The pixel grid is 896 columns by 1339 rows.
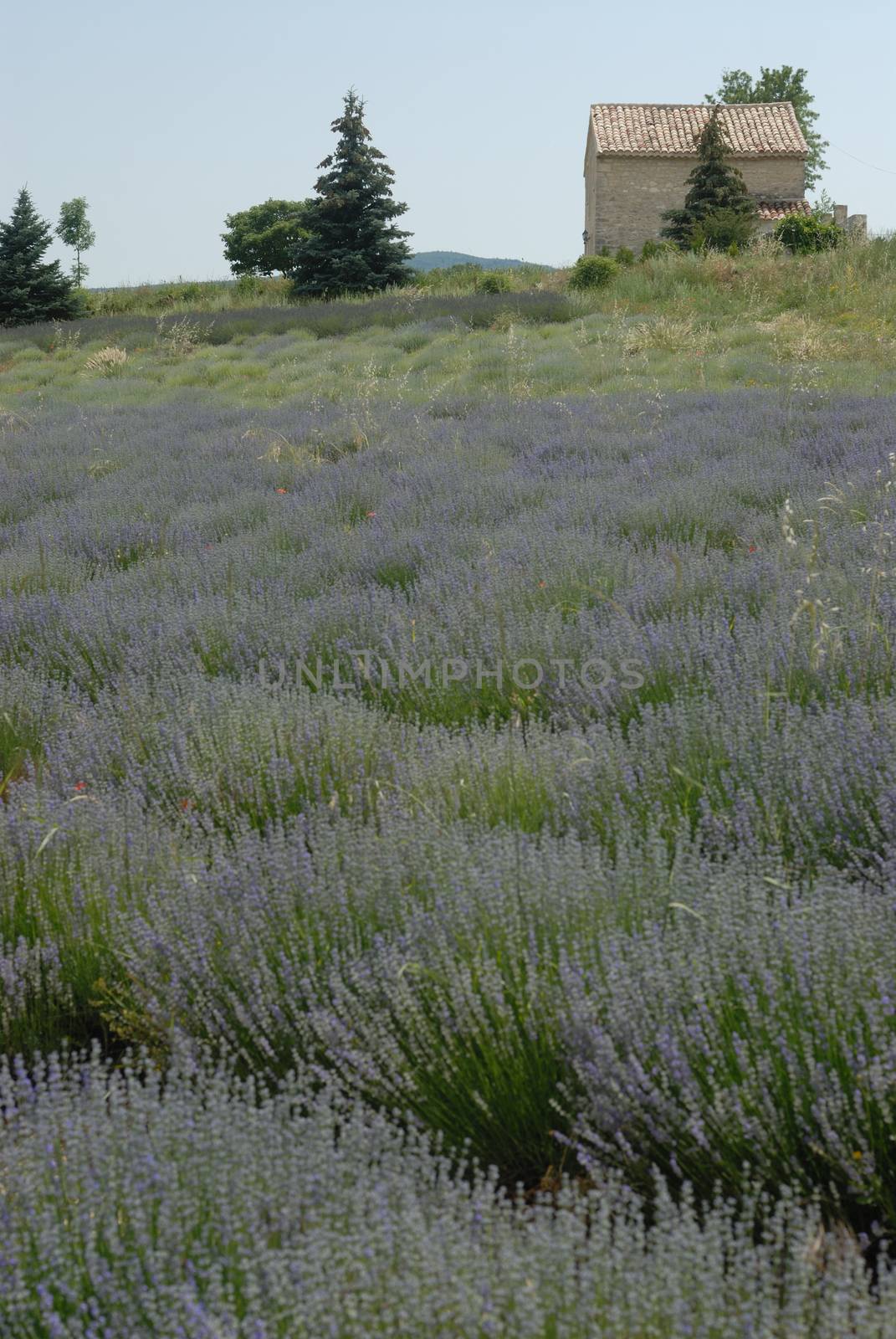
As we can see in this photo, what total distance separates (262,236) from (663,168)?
16841 millimetres

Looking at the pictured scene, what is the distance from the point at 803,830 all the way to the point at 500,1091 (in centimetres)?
88

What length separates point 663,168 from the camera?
103ft

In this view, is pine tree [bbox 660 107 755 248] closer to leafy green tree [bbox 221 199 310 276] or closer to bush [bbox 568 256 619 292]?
bush [bbox 568 256 619 292]

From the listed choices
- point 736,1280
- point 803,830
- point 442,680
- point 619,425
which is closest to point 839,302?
point 619,425

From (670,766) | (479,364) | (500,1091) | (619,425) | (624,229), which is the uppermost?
(624,229)

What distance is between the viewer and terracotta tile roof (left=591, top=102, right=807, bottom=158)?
102ft

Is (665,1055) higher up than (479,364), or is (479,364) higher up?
(479,364)

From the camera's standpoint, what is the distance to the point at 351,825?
2.42 meters

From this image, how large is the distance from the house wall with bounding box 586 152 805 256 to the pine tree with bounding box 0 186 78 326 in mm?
15388

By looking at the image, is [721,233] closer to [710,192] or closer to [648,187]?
[710,192]

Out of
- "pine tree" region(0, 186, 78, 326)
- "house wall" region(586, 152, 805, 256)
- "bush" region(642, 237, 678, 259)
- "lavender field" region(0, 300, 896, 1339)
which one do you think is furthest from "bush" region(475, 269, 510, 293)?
"lavender field" region(0, 300, 896, 1339)

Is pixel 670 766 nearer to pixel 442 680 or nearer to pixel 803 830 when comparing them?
pixel 803 830

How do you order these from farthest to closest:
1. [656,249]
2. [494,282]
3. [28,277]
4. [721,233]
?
1. [28,277]
2. [494,282]
3. [656,249]
4. [721,233]

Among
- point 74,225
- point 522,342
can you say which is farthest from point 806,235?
point 74,225
